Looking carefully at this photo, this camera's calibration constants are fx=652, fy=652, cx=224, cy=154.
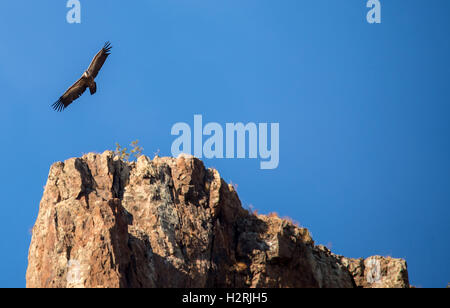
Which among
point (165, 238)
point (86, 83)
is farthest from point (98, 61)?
Answer: point (165, 238)

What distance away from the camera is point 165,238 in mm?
17141

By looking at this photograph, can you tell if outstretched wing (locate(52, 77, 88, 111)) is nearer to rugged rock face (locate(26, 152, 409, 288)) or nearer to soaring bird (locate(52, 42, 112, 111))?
soaring bird (locate(52, 42, 112, 111))

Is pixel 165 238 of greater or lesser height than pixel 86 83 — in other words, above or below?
below

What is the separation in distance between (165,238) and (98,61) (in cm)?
939

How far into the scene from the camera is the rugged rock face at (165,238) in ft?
49.3

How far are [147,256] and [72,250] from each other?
1.96 metres

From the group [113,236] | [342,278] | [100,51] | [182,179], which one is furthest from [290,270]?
[100,51]

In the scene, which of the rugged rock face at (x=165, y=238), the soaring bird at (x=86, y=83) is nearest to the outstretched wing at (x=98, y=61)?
the soaring bird at (x=86, y=83)

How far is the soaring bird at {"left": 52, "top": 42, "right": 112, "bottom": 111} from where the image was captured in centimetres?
2386

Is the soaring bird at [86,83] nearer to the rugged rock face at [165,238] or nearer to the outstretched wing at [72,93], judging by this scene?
the outstretched wing at [72,93]

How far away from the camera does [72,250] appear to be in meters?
15.1

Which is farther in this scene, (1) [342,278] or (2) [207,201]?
(1) [342,278]

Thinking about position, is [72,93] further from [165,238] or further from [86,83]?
[165,238]
